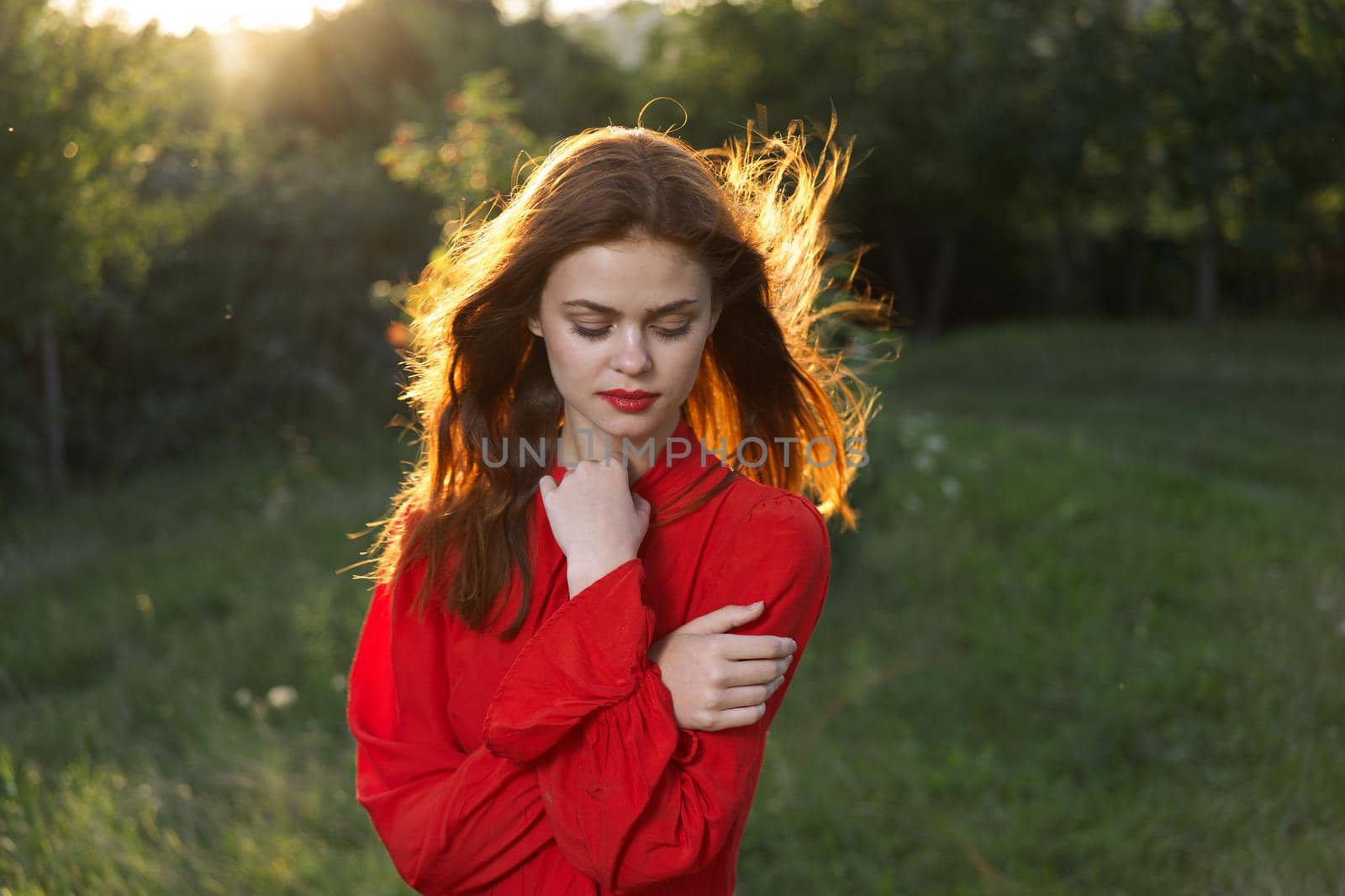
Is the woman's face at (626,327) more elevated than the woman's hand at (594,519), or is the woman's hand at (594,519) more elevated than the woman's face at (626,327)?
the woman's face at (626,327)

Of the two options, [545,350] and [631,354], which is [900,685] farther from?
Result: [631,354]

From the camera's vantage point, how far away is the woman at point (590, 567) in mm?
1378

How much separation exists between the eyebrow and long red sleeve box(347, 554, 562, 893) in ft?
1.47

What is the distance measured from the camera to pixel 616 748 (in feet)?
4.51

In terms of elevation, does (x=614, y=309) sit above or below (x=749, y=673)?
above

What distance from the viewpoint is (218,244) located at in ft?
31.7

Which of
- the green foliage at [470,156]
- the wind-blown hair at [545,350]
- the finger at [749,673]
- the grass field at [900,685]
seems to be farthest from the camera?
the green foliage at [470,156]

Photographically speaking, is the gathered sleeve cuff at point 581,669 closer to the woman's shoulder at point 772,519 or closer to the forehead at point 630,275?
the woman's shoulder at point 772,519

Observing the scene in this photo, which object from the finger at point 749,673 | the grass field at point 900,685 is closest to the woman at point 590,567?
the finger at point 749,673

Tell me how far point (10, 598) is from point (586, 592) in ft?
17.9

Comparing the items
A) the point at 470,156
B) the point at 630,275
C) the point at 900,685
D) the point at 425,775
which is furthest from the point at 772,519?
the point at 470,156

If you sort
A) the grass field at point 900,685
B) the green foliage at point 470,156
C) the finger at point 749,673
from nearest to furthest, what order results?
the finger at point 749,673, the grass field at point 900,685, the green foliage at point 470,156

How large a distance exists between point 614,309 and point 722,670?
46 cm

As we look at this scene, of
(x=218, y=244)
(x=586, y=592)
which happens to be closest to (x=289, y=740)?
(x=586, y=592)
